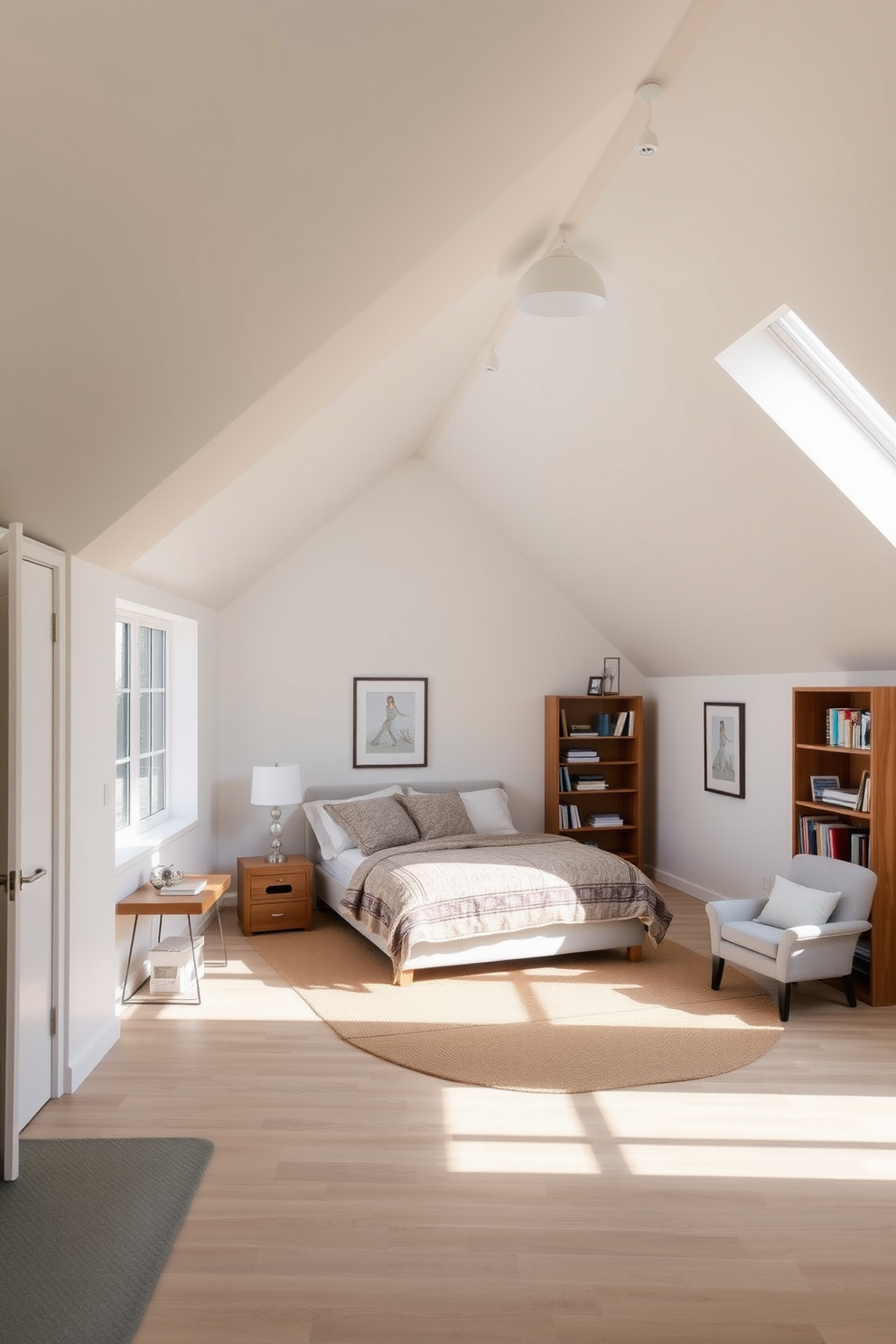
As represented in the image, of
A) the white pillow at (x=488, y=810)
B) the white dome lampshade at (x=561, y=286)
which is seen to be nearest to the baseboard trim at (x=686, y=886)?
the white pillow at (x=488, y=810)

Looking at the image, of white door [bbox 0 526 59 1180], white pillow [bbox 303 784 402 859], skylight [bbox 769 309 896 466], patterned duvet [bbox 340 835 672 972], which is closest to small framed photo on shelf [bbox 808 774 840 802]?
patterned duvet [bbox 340 835 672 972]

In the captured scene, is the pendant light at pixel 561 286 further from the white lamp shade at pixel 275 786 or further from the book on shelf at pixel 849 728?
the white lamp shade at pixel 275 786

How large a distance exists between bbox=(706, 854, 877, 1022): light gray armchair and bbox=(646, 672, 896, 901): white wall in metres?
1.07

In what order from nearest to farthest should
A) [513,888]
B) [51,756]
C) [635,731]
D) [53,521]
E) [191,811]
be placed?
1. [53,521]
2. [51,756]
3. [513,888]
4. [191,811]
5. [635,731]

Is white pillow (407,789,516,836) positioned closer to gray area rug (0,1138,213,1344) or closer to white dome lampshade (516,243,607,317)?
gray area rug (0,1138,213,1344)

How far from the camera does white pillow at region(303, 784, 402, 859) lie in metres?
6.20

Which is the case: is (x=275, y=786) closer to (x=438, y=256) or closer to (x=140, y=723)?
(x=140, y=723)

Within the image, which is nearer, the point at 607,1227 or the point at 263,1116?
the point at 607,1227

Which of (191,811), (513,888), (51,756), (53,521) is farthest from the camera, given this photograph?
(191,811)

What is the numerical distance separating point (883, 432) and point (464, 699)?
395 cm

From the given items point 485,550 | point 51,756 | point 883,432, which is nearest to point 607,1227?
point 51,756

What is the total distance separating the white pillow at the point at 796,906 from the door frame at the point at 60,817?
322 cm

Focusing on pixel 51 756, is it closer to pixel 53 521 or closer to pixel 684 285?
pixel 53 521

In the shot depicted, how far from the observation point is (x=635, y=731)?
24.0 feet
